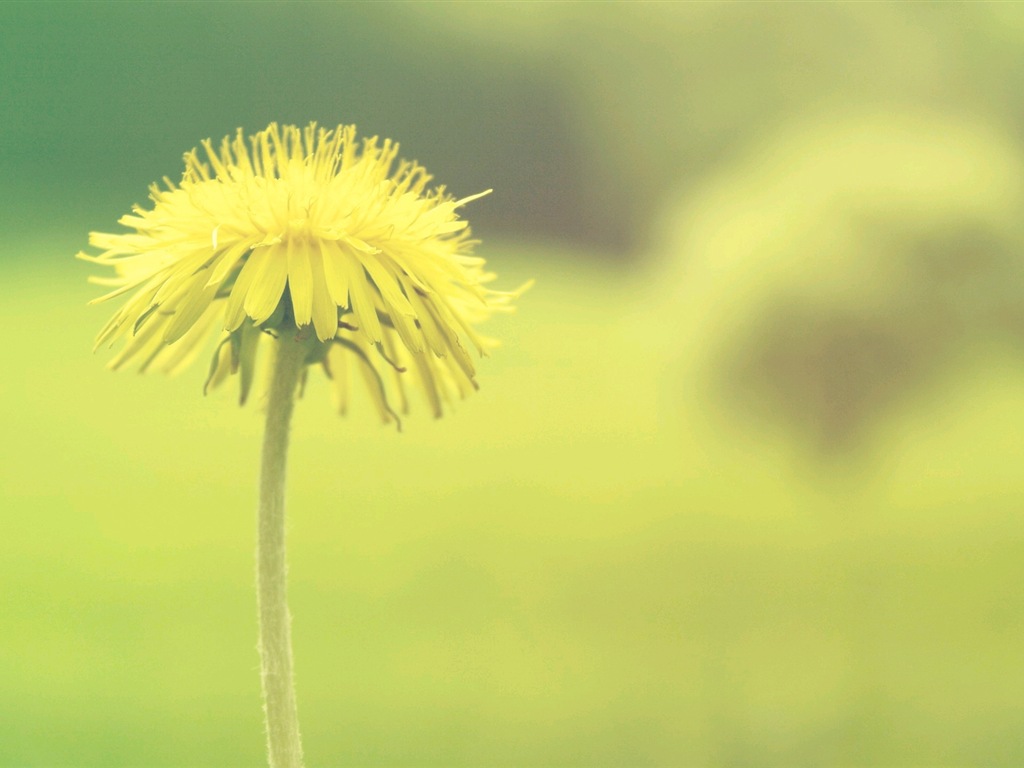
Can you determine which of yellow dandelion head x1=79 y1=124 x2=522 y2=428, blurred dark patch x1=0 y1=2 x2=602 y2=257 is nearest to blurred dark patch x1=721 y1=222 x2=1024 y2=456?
blurred dark patch x1=0 y1=2 x2=602 y2=257

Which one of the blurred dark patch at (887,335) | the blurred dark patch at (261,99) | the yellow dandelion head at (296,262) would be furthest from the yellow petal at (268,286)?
the blurred dark patch at (887,335)

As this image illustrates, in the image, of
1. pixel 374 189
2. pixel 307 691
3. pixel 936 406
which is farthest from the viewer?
pixel 936 406

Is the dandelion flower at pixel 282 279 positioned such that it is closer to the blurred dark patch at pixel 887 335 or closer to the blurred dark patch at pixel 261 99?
the blurred dark patch at pixel 261 99

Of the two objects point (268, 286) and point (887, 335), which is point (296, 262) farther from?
point (887, 335)

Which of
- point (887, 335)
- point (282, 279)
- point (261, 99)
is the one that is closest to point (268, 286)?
point (282, 279)

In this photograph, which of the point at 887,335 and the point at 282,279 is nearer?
the point at 282,279

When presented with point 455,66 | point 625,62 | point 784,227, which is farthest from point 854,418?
point 455,66

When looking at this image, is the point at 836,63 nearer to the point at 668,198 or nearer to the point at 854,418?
the point at 668,198

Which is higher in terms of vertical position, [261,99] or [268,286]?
[261,99]
